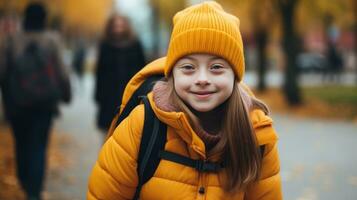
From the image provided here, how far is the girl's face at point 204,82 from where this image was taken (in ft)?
9.12

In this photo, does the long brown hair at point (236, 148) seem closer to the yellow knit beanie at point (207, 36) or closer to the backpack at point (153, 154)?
the backpack at point (153, 154)

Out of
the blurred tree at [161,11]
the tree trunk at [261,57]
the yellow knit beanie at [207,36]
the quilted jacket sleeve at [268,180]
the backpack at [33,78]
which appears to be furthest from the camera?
the blurred tree at [161,11]

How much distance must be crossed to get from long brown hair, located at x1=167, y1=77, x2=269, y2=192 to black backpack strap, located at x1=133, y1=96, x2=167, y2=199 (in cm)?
13

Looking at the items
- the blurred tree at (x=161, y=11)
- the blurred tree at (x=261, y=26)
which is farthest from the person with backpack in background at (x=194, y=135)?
the blurred tree at (x=161, y=11)

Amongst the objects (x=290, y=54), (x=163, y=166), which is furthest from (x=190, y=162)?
(x=290, y=54)

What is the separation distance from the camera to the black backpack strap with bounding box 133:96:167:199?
279cm

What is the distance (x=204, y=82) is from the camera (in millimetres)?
2762

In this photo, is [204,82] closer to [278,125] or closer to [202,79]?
[202,79]

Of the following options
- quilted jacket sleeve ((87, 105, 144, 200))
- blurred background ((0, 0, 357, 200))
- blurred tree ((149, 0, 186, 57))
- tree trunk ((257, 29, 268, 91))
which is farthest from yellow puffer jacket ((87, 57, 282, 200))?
blurred tree ((149, 0, 186, 57))

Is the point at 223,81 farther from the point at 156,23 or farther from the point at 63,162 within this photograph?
the point at 156,23

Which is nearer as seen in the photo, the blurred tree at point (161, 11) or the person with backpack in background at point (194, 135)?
the person with backpack in background at point (194, 135)

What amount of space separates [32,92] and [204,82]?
389cm

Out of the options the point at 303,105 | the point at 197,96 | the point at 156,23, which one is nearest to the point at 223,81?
the point at 197,96

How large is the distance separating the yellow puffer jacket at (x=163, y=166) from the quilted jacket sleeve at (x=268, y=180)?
0.01 metres
